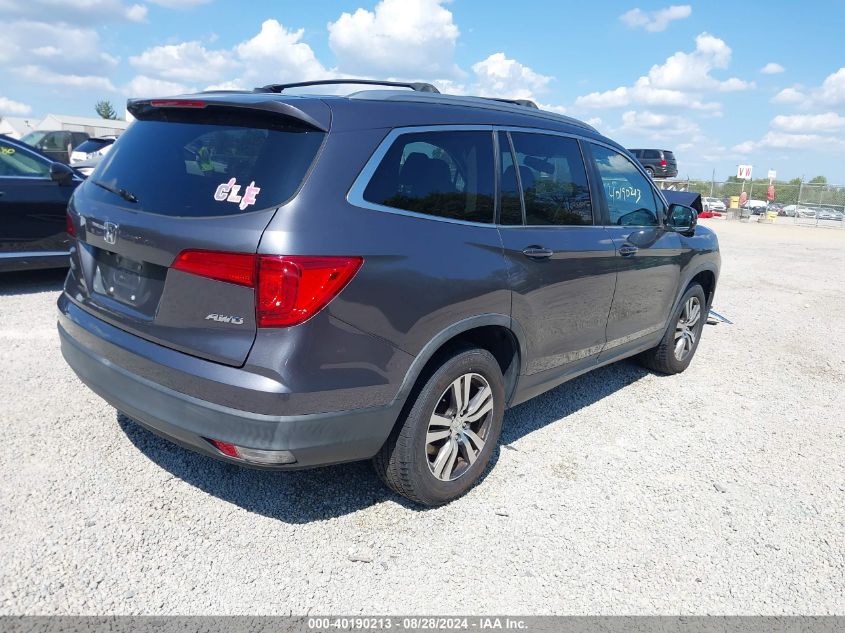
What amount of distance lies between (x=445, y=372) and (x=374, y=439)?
0.45 metres

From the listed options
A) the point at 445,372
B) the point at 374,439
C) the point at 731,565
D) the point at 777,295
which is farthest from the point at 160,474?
the point at 777,295

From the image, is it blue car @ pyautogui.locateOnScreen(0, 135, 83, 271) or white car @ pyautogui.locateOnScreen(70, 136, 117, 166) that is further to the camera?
white car @ pyautogui.locateOnScreen(70, 136, 117, 166)

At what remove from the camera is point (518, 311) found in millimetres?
3266

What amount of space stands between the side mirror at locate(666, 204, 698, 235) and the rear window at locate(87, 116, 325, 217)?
311 cm

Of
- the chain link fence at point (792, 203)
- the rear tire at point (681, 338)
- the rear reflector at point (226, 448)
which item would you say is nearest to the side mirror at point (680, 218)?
the rear tire at point (681, 338)

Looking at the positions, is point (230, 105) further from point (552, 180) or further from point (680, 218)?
point (680, 218)

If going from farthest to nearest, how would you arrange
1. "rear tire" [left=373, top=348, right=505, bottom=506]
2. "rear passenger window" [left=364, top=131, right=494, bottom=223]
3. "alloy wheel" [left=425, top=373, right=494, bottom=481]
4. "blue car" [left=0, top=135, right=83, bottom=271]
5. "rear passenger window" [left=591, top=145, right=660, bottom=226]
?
Answer: 1. "blue car" [left=0, top=135, right=83, bottom=271]
2. "rear passenger window" [left=591, top=145, right=660, bottom=226]
3. "alloy wheel" [left=425, top=373, right=494, bottom=481]
4. "rear tire" [left=373, top=348, right=505, bottom=506]
5. "rear passenger window" [left=364, top=131, right=494, bottom=223]

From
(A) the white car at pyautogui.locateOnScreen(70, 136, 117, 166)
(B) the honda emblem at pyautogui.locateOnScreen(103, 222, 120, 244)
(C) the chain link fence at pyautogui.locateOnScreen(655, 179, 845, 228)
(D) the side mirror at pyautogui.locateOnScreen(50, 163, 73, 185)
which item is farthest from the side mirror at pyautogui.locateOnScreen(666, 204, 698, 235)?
(C) the chain link fence at pyautogui.locateOnScreen(655, 179, 845, 228)

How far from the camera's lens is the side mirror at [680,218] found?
15.5ft

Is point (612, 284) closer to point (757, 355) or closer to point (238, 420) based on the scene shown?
point (238, 420)

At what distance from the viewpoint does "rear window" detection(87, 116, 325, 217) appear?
245cm

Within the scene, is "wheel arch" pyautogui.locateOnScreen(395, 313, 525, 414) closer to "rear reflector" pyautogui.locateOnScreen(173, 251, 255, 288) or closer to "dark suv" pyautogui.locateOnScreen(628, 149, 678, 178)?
"rear reflector" pyautogui.locateOnScreen(173, 251, 255, 288)

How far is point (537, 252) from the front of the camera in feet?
11.0

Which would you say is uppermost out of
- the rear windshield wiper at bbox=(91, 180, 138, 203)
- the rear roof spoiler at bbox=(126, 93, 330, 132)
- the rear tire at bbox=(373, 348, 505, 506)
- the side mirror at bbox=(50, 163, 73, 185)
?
the rear roof spoiler at bbox=(126, 93, 330, 132)
